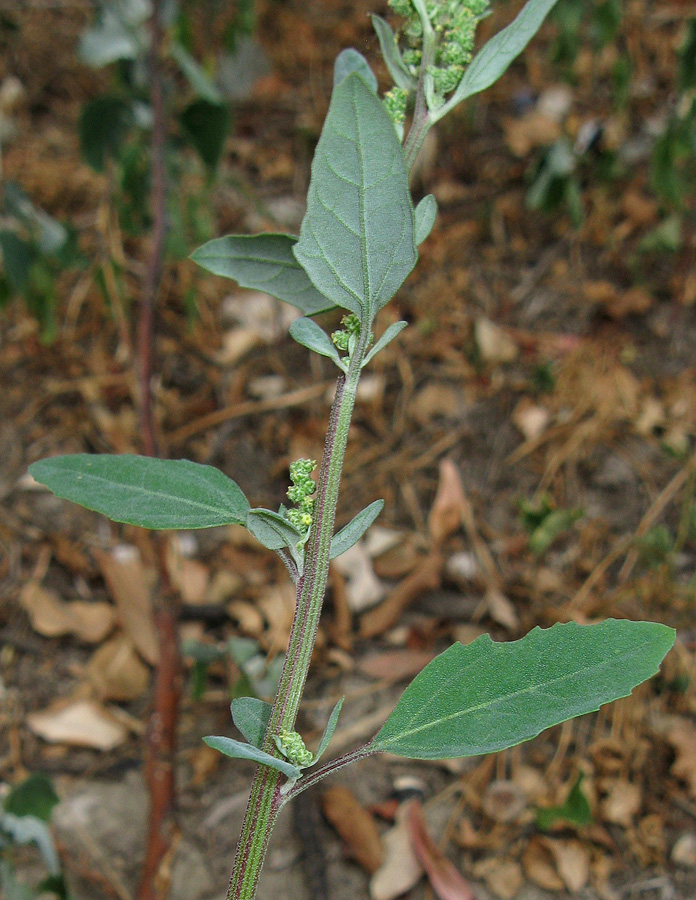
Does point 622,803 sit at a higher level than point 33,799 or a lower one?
lower

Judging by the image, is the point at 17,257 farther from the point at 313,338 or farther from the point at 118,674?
the point at 313,338

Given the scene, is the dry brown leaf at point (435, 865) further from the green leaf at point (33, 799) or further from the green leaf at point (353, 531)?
the green leaf at point (353, 531)

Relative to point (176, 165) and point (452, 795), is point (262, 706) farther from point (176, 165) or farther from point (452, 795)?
point (176, 165)

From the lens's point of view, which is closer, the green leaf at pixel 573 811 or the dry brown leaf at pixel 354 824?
the green leaf at pixel 573 811

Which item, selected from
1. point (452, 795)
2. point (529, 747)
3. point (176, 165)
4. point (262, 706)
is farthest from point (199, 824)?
point (176, 165)

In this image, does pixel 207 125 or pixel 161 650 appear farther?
pixel 207 125

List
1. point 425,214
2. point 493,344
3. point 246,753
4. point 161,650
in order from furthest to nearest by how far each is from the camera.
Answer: point 493,344
point 161,650
point 425,214
point 246,753

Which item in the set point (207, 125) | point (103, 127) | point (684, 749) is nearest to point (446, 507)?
point (684, 749)

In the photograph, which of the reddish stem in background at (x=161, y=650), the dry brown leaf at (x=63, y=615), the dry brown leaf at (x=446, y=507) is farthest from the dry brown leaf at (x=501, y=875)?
the dry brown leaf at (x=63, y=615)
